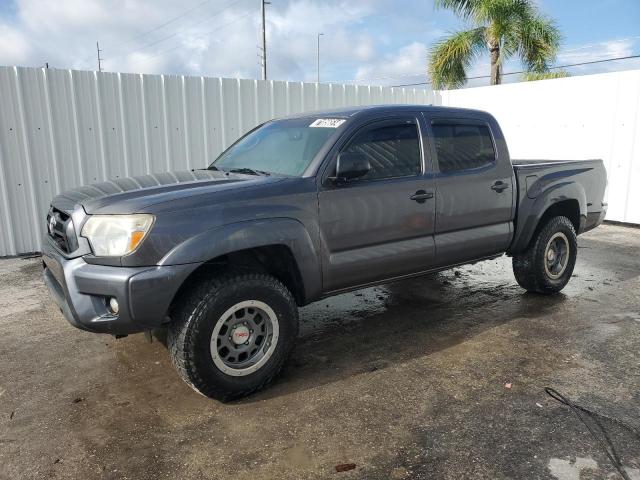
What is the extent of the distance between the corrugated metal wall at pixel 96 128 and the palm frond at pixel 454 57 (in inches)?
358

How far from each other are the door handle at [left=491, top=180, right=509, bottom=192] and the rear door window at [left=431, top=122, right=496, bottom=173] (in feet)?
0.65

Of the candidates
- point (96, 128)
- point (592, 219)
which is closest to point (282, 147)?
point (592, 219)

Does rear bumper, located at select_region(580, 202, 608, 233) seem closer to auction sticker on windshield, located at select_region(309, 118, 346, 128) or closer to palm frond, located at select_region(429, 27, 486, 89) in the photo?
auction sticker on windshield, located at select_region(309, 118, 346, 128)

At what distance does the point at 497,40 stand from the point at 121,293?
1554 cm

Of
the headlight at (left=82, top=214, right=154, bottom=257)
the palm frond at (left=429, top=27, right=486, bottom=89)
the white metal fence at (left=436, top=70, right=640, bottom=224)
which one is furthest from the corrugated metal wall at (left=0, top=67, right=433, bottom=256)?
the palm frond at (left=429, top=27, right=486, bottom=89)

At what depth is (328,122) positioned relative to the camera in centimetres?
399

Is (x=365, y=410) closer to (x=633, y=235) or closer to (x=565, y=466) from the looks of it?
(x=565, y=466)

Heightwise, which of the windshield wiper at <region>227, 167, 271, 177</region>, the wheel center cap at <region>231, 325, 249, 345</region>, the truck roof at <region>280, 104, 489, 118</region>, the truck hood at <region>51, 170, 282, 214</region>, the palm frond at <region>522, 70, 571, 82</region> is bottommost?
the wheel center cap at <region>231, 325, 249, 345</region>

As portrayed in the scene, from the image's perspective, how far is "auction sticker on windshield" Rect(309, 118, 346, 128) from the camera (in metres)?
3.89

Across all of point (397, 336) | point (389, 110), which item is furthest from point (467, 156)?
point (397, 336)

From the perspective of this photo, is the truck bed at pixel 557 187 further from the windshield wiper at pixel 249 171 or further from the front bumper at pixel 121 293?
the front bumper at pixel 121 293

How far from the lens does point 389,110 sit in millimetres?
4145

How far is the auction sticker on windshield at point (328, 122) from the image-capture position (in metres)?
3.89

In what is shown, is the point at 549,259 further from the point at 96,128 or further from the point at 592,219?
the point at 96,128
